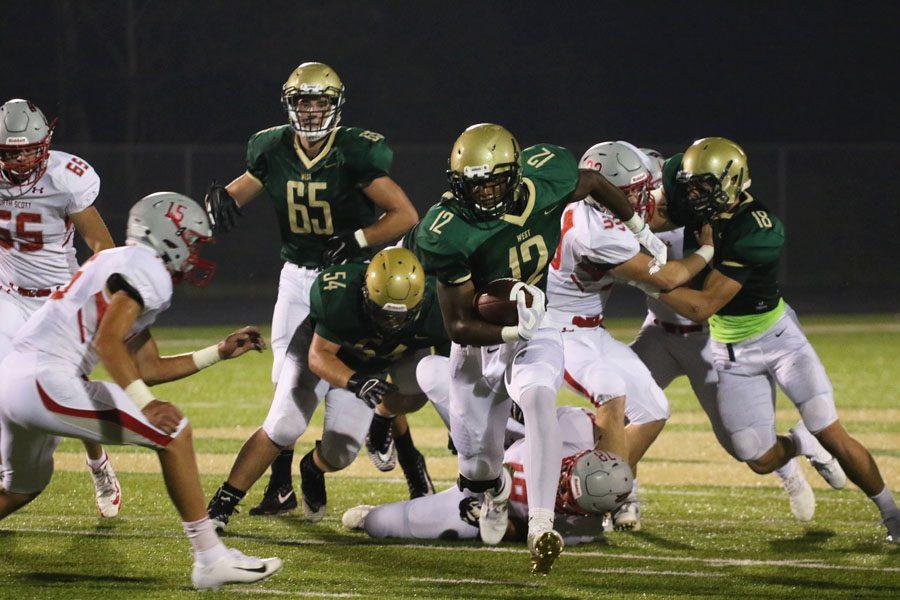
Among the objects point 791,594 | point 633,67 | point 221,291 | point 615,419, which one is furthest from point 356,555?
point 633,67

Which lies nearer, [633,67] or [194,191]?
[194,191]

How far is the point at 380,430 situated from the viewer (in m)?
6.18

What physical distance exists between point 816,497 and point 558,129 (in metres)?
18.3

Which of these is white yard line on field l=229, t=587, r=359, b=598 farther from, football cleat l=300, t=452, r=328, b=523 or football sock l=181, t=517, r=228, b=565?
football cleat l=300, t=452, r=328, b=523

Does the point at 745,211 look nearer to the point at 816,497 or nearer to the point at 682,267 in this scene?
the point at 682,267

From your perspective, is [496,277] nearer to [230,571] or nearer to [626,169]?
[626,169]

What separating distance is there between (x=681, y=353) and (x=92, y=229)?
8.57 feet

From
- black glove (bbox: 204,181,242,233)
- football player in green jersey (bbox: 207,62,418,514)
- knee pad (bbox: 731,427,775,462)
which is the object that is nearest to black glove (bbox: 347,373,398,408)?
football player in green jersey (bbox: 207,62,418,514)

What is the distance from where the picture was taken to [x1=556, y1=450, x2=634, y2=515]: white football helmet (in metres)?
5.02

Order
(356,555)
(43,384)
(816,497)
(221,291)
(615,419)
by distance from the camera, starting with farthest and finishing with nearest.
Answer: (221,291)
(816,497)
(615,419)
(356,555)
(43,384)

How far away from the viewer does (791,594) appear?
4.57m

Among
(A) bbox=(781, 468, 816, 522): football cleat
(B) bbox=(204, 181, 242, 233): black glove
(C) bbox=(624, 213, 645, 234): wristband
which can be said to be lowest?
(A) bbox=(781, 468, 816, 522): football cleat

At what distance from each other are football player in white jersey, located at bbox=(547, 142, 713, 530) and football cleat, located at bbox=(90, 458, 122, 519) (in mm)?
1979

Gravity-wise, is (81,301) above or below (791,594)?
above
